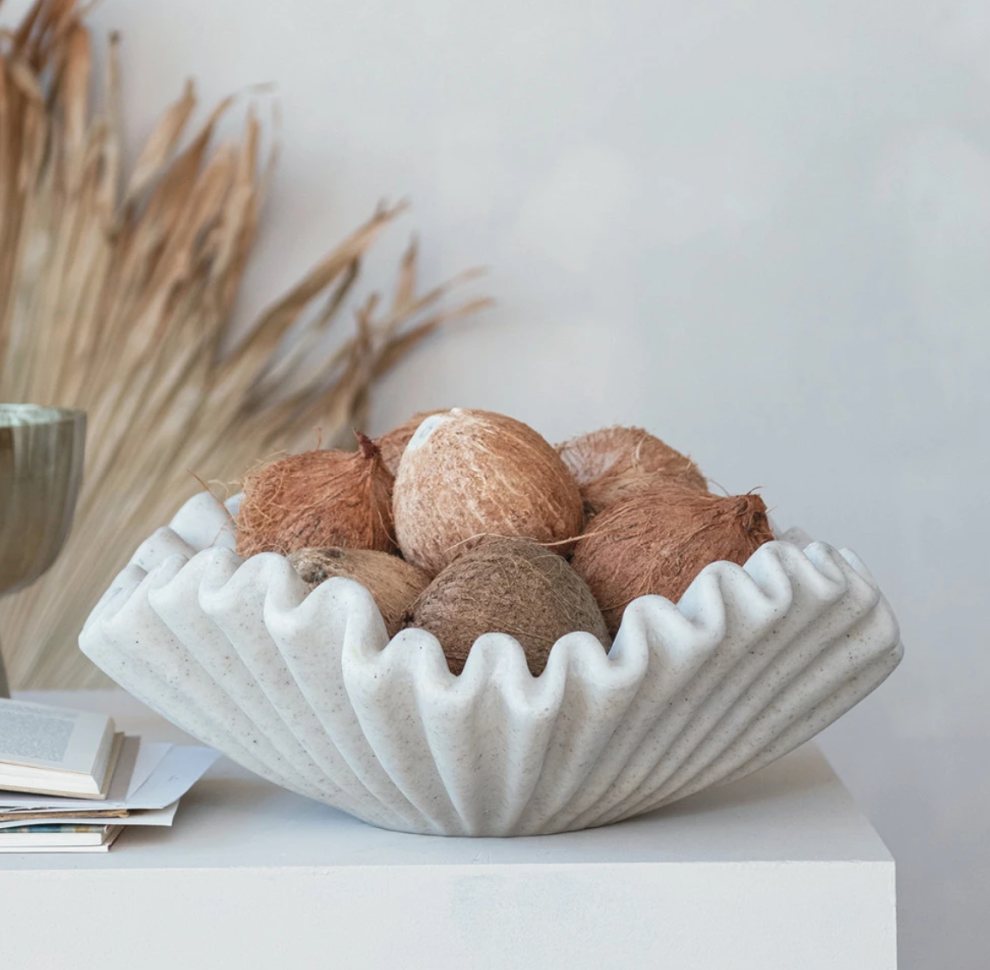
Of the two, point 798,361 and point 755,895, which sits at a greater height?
point 798,361

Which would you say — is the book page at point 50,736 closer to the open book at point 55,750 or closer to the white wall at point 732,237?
the open book at point 55,750

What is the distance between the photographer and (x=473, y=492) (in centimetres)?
49

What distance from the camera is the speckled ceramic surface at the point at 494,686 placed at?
1.28 ft

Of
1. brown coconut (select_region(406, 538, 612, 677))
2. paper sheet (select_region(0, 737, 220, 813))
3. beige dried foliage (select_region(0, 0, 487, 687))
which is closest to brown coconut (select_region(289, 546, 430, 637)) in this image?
brown coconut (select_region(406, 538, 612, 677))

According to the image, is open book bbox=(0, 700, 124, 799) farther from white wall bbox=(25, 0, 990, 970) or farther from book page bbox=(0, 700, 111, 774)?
white wall bbox=(25, 0, 990, 970)

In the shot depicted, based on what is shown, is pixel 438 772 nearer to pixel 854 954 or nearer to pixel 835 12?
pixel 854 954

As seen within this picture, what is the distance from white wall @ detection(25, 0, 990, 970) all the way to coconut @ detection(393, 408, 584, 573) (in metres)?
0.62

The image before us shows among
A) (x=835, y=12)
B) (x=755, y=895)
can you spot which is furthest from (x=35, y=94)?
(x=755, y=895)

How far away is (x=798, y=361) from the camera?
43.9 inches

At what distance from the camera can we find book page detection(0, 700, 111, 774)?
1.63 feet

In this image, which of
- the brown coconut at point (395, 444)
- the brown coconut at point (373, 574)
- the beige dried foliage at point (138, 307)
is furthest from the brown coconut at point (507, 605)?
the beige dried foliage at point (138, 307)

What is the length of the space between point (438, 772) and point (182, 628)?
10 centimetres

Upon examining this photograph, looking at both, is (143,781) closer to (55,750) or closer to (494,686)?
(55,750)

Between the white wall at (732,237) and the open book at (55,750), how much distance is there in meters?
0.59
